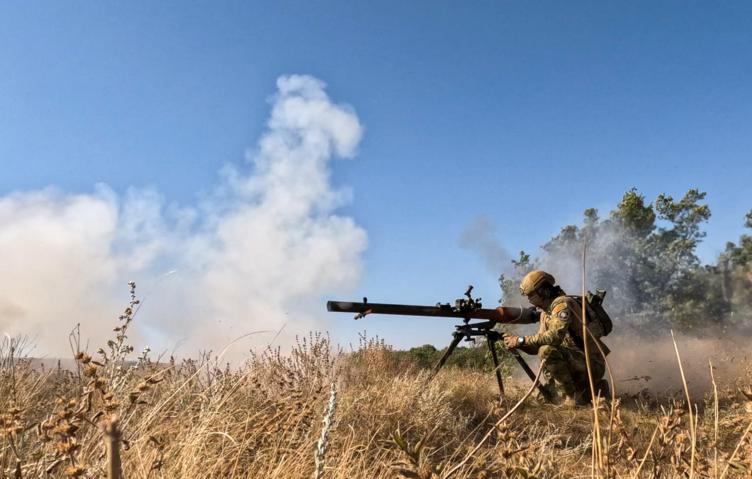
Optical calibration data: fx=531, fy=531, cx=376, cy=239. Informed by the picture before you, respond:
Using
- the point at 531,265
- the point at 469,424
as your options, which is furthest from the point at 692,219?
the point at 469,424

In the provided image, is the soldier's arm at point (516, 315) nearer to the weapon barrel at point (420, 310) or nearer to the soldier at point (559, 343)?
the weapon barrel at point (420, 310)

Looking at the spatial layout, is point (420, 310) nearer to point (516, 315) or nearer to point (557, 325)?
point (516, 315)

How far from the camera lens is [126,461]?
2.52 m

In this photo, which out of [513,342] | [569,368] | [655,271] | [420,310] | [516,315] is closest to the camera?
[513,342]

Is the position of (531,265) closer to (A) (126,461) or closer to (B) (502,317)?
(B) (502,317)

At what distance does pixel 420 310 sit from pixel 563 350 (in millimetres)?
2017

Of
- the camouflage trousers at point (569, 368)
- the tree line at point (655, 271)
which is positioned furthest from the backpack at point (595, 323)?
the tree line at point (655, 271)

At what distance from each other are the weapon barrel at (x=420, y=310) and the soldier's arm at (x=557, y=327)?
87cm

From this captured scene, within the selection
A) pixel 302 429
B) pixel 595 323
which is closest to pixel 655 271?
pixel 595 323

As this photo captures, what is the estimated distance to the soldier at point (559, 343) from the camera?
694 centimetres

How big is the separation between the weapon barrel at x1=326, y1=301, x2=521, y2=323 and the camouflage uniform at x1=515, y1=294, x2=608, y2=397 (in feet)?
1.88

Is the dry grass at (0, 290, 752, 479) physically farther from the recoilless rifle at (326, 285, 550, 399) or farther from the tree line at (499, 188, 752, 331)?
the tree line at (499, 188, 752, 331)

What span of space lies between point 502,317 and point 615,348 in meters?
7.89

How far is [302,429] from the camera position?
11.6 ft
